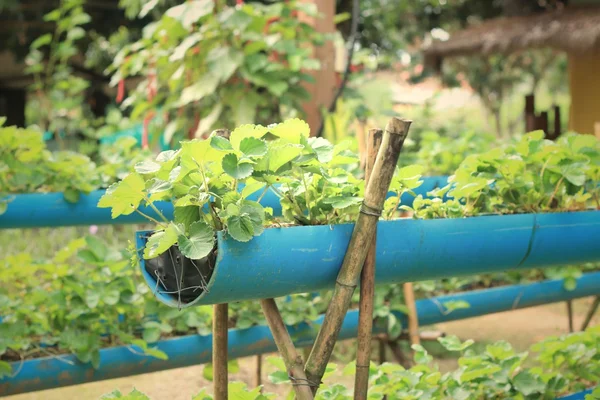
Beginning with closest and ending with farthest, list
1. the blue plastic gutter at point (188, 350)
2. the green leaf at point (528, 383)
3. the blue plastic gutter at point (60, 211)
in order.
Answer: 1. the green leaf at point (528, 383)
2. the blue plastic gutter at point (188, 350)
3. the blue plastic gutter at point (60, 211)

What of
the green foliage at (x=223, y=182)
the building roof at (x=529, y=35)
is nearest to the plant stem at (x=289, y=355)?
the green foliage at (x=223, y=182)

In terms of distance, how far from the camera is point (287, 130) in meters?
1.53

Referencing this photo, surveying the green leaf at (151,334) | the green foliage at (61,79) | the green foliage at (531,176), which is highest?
the green foliage at (61,79)

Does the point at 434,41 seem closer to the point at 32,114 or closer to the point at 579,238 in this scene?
the point at 32,114

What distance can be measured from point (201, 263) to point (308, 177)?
323 mm

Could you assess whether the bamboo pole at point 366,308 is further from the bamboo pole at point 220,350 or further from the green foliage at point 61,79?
the green foliage at point 61,79

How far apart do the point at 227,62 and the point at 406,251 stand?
277 centimetres

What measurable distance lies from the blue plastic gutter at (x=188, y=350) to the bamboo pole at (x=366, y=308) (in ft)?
3.91

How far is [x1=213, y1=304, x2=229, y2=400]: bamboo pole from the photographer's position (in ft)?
5.47

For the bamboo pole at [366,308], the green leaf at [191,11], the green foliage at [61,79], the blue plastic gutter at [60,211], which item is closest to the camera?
the bamboo pole at [366,308]

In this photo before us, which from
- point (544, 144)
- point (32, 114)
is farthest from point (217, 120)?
point (32, 114)

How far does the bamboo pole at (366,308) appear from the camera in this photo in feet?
5.18

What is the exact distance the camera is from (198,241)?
1383mm

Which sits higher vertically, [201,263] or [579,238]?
[579,238]
